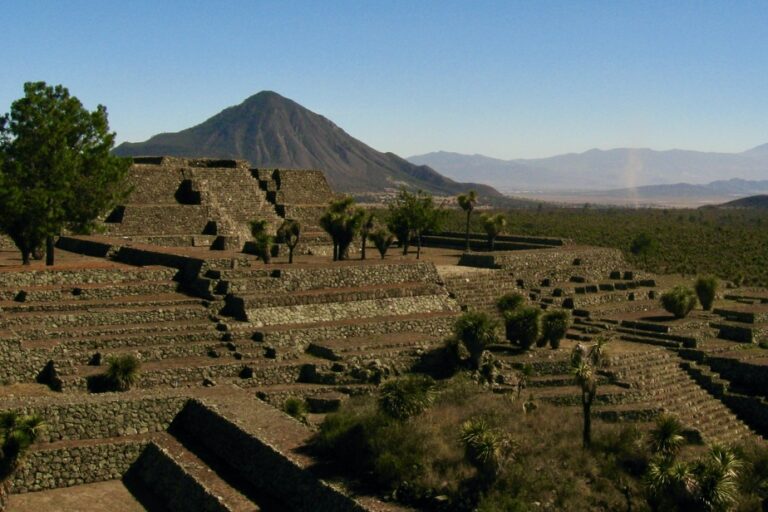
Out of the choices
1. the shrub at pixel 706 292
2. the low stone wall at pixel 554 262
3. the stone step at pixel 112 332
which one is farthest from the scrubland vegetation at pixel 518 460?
the shrub at pixel 706 292

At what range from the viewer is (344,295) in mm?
33969

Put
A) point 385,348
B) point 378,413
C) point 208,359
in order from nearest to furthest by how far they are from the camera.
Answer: point 378,413 → point 208,359 → point 385,348

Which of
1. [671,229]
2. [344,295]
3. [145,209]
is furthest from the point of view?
[671,229]

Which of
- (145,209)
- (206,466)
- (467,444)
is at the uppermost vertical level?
(145,209)

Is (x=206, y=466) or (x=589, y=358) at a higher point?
(x=589, y=358)

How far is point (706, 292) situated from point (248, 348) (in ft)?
73.0

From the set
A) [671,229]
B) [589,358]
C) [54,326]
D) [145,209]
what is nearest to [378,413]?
[589,358]

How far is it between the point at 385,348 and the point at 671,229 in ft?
226

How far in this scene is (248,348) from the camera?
97.0 ft

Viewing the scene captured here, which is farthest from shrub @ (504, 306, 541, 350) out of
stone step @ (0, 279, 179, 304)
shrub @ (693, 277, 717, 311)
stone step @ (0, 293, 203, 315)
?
shrub @ (693, 277, 717, 311)

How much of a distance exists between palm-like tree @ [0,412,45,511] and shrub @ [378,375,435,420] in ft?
23.2

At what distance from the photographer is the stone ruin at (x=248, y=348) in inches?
881

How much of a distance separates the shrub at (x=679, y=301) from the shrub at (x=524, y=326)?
30.6 ft

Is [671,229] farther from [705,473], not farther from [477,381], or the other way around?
[705,473]
